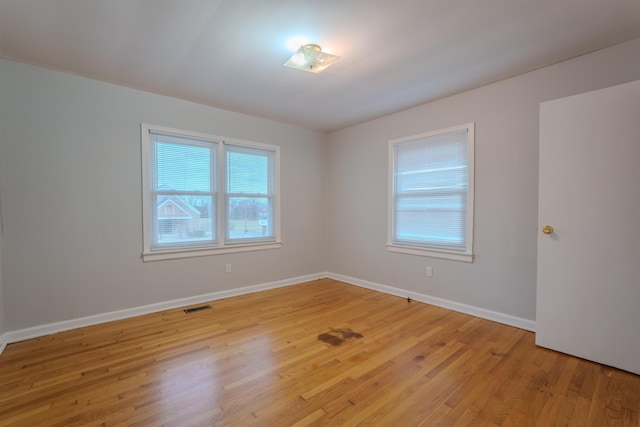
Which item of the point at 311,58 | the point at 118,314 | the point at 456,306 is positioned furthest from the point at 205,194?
the point at 456,306

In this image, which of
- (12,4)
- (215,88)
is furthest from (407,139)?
(12,4)

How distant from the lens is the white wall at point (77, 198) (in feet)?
8.50

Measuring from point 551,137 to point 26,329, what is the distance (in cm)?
500

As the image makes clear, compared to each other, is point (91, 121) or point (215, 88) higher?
point (215, 88)

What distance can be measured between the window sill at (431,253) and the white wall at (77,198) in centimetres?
248

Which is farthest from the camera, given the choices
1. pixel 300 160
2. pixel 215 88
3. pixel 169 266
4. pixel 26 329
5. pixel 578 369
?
pixel 300 160

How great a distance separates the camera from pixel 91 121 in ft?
9.60

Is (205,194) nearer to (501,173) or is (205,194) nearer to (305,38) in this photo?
(305,38)

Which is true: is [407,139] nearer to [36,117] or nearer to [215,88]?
[215,88]

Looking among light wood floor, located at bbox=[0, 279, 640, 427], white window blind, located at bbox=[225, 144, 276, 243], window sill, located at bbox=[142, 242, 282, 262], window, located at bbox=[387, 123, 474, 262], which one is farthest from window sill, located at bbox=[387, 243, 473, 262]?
white window blind, located at bbox=[225, 144, 276, 243]

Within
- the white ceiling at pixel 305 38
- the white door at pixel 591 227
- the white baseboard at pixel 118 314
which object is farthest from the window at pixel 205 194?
the white door at pixel 591 227

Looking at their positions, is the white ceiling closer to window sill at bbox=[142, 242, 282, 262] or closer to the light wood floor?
A: window sill at bbox=[142, 242, 282, 262]

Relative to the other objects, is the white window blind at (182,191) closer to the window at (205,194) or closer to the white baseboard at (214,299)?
the window at (205,194)

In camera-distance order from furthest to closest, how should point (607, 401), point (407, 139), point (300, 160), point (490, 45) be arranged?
point (300, 160) → point (407, 139) → point (490, 45) → point (607, 401)
